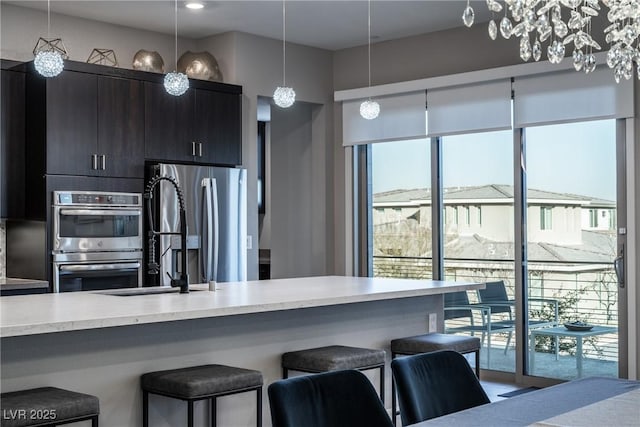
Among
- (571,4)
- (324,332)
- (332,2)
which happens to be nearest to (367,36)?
(332,2)

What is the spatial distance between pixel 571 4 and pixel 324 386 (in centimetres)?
152

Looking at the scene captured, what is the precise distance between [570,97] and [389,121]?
5.31 feet

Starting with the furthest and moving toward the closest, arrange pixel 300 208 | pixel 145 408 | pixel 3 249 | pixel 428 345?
pixel 300 208
pixel 3 249
pixel 428 345
pixel 145 408

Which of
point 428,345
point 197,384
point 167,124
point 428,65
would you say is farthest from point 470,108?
point 197,384

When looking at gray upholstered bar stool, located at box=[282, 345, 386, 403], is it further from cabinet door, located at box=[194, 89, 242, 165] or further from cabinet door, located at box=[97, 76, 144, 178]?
cabinet door, located at box=[194, 89, 242, 165]

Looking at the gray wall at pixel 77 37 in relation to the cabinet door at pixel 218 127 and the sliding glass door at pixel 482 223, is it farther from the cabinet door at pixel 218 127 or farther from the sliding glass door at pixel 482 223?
the sliding glass door at pixel 482 223

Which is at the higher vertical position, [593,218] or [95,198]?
[95,198]

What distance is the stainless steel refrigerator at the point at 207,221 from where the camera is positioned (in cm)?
593

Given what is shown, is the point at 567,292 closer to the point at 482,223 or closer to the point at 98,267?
the point at 482,223

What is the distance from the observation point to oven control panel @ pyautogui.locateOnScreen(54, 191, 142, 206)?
5.45 m

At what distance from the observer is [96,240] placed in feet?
18.5

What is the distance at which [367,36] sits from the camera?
22.3 ft

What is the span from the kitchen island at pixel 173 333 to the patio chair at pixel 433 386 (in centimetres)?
98

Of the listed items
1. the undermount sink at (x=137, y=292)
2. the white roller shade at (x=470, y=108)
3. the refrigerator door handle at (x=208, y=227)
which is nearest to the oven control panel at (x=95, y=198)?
the refrigerator door handle at (x=208, y=227)
